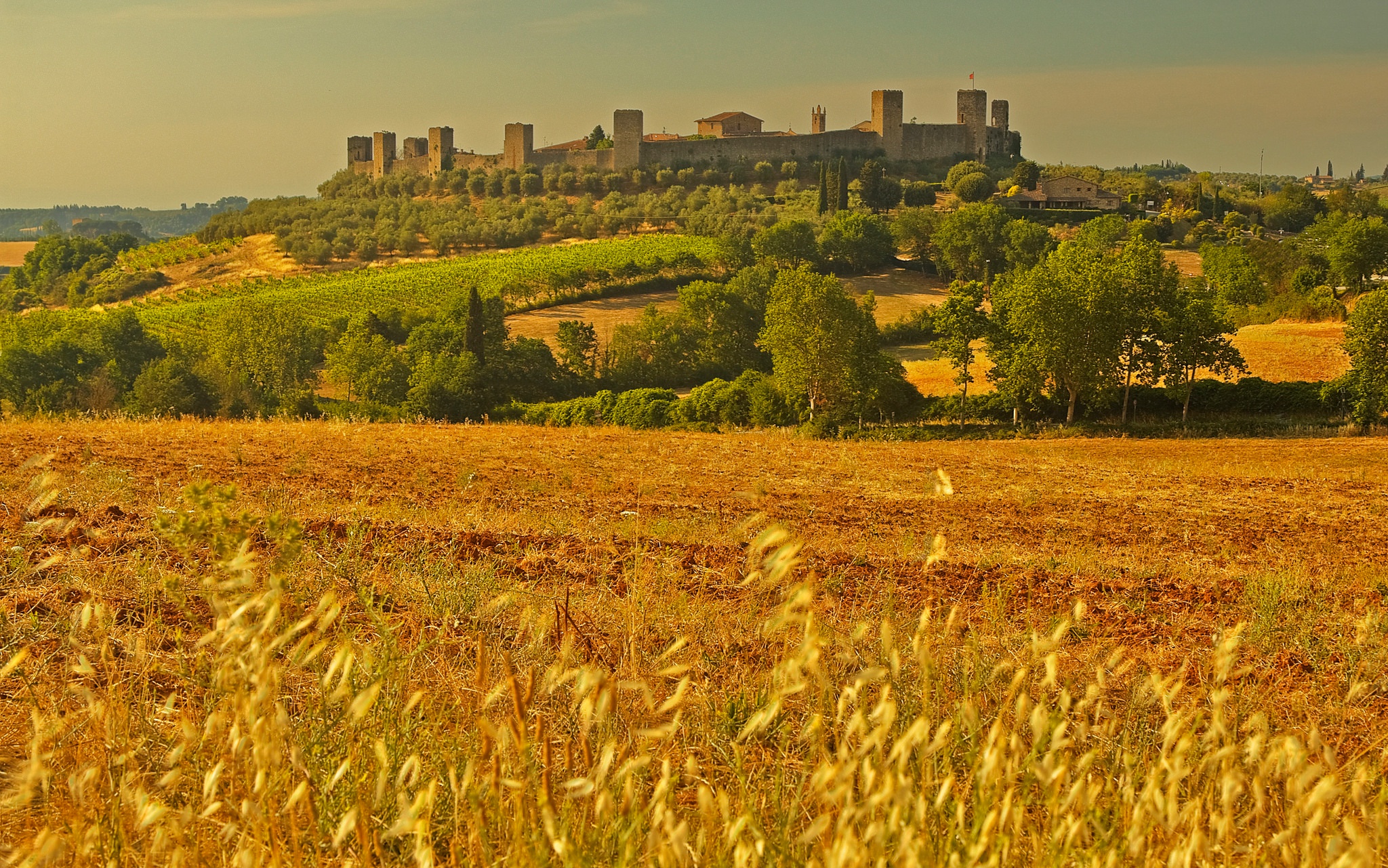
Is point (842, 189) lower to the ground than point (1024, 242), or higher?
higher

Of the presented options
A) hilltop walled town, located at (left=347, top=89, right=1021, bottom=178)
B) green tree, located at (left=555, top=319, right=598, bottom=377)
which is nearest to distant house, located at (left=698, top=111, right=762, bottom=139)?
hilltop walled town, located at (left=347, top=89, right=1021, bottom=178)

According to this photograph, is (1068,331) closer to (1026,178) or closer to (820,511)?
(820,511)

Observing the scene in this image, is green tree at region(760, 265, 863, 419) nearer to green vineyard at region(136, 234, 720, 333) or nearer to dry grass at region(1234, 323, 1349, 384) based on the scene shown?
dry grass at region(1234, 323, 1349, 384)

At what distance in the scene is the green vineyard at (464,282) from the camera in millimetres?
66812

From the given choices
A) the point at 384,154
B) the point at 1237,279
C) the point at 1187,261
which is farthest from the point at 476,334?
the point at 384,154

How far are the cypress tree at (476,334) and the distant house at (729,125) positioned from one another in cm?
8021

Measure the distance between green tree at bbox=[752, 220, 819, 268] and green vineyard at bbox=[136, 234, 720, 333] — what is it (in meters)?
3.34

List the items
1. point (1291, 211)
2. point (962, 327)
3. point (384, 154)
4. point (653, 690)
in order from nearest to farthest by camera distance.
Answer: point (653, 690) < point (962, 327) < point (1291, 211) < point (384, 154)

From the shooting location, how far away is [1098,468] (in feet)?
68.1

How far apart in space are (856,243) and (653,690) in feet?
252

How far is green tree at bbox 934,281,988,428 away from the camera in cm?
3516

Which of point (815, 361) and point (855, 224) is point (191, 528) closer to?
point (815, 361)

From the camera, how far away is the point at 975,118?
4614 inches

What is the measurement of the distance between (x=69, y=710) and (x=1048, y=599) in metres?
4.42
